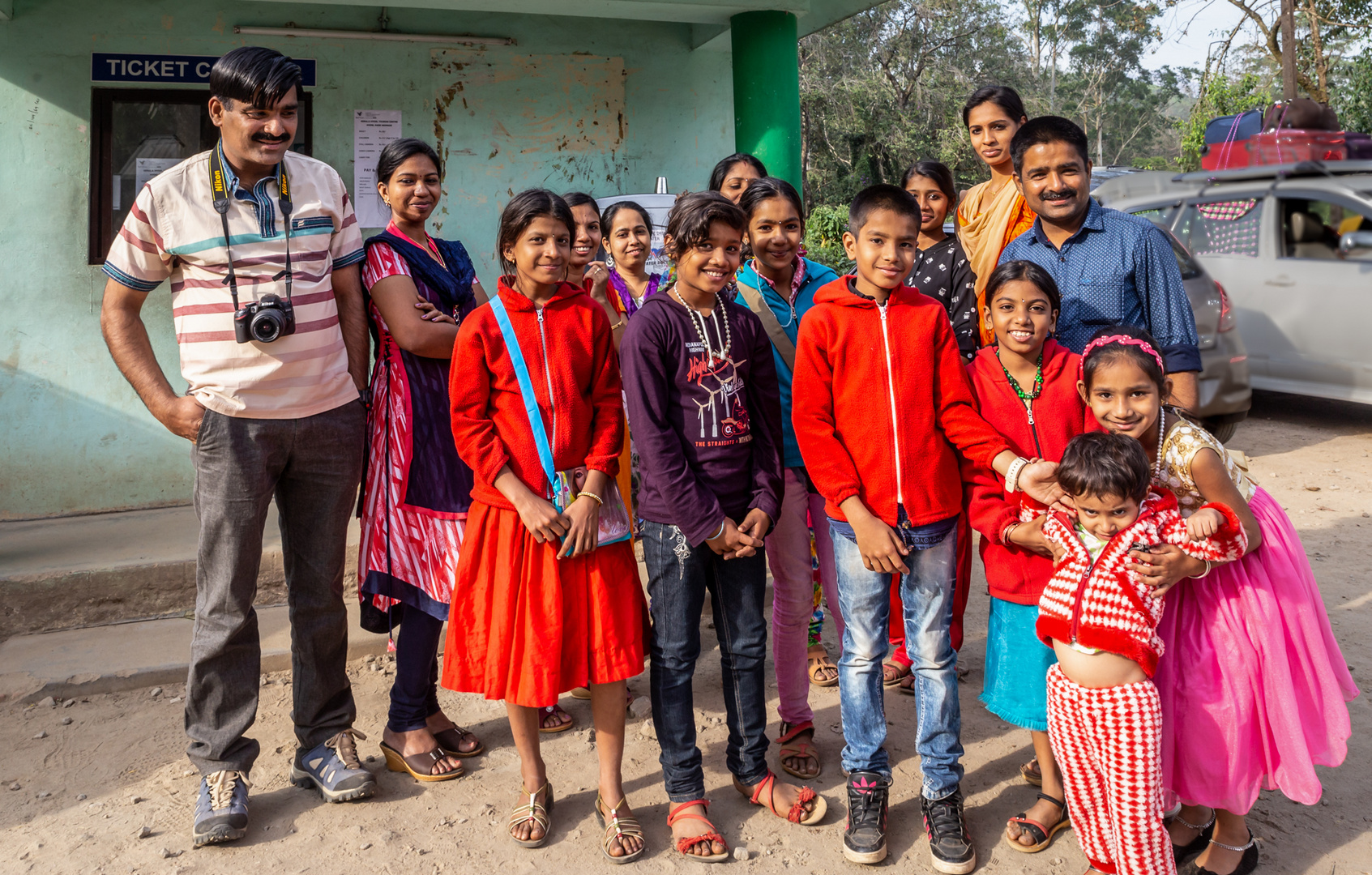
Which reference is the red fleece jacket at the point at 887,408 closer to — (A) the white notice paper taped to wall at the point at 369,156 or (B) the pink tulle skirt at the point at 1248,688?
(B) the pink tulle skirt at the point at 1248,688

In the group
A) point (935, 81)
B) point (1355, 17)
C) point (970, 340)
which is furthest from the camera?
point (935, 81)

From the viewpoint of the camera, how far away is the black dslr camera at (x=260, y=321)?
2.58 meters

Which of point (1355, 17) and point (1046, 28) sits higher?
point (1046, 28)

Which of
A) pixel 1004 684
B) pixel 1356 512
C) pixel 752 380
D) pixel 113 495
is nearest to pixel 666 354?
pixel 752 380

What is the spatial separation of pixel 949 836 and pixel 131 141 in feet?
16.4

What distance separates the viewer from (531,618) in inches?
100

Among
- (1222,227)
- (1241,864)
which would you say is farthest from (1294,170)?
(1241,864)

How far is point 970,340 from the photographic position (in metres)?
3.32

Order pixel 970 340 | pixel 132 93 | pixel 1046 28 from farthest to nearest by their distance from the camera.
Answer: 1. pixel 1046 28
2. pixel 132 93
3. pixel 970 340

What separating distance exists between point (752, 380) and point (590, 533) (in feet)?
1.96

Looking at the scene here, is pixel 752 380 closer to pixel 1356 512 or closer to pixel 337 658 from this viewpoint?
pixel 337 658

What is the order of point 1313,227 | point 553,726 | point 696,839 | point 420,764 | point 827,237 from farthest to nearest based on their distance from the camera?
point 827,237 < point 1313,227 < point 553,726 < point 420,764 < point 696,839

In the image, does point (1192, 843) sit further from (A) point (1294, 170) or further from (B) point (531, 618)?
(A) point (1294, 170)

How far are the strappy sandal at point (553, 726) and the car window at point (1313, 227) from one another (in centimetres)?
664
